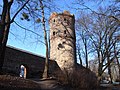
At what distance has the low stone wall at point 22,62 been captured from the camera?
79.8ft

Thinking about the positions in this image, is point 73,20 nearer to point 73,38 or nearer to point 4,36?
point 73,38

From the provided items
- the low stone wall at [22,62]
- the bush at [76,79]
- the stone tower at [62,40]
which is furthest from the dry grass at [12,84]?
the stone tower at [62,40]

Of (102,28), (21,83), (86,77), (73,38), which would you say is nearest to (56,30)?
(73,38)

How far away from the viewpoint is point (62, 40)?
3353 cm

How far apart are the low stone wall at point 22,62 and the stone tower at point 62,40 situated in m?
1.60

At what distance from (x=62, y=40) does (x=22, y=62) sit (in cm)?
895

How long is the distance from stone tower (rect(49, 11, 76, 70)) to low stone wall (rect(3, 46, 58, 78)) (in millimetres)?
1604

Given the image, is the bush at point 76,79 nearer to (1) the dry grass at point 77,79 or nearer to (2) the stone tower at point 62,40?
(1) the dry grass at point 77,79

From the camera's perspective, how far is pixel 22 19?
17.7m

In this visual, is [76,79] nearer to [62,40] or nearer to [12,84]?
[12,84]

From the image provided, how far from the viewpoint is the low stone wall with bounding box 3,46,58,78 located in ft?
79.8

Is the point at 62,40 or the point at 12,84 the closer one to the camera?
the point at 12,84

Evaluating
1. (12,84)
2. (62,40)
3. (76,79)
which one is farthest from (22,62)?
(12,84)

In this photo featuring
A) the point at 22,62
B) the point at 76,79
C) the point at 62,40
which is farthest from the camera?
the point at 62,40
